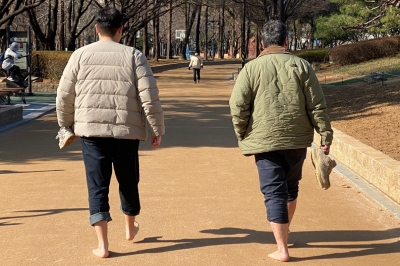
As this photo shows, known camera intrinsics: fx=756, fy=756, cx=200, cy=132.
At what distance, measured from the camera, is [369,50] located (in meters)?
37.2

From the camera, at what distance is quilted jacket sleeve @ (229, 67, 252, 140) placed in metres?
4.89

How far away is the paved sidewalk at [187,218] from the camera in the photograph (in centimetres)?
521

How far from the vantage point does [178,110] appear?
1772 cm

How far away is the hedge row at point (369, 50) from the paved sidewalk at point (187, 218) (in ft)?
91.4

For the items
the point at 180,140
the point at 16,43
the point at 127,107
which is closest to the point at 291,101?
the point at 127,107

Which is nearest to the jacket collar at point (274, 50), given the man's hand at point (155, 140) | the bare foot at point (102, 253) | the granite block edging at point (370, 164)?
the man's hand at point (155, 140)

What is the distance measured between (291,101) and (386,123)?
315 inches

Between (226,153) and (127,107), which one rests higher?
(127,107)

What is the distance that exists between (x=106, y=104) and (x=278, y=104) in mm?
1113

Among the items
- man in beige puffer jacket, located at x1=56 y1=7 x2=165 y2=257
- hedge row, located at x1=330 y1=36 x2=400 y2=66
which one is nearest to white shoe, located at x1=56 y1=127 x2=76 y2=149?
man in beige puffer jacket, located at x1=56 y1=7 x2=165 y2=257

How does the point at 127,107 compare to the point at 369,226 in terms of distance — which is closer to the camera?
the point at 127,107

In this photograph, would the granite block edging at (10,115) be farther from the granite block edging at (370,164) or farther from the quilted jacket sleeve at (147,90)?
the quilted jacket sleeve at (147,90)

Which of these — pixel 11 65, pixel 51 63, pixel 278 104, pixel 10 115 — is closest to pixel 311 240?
pixel 278 104

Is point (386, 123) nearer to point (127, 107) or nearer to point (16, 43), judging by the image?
point (127, 107)
